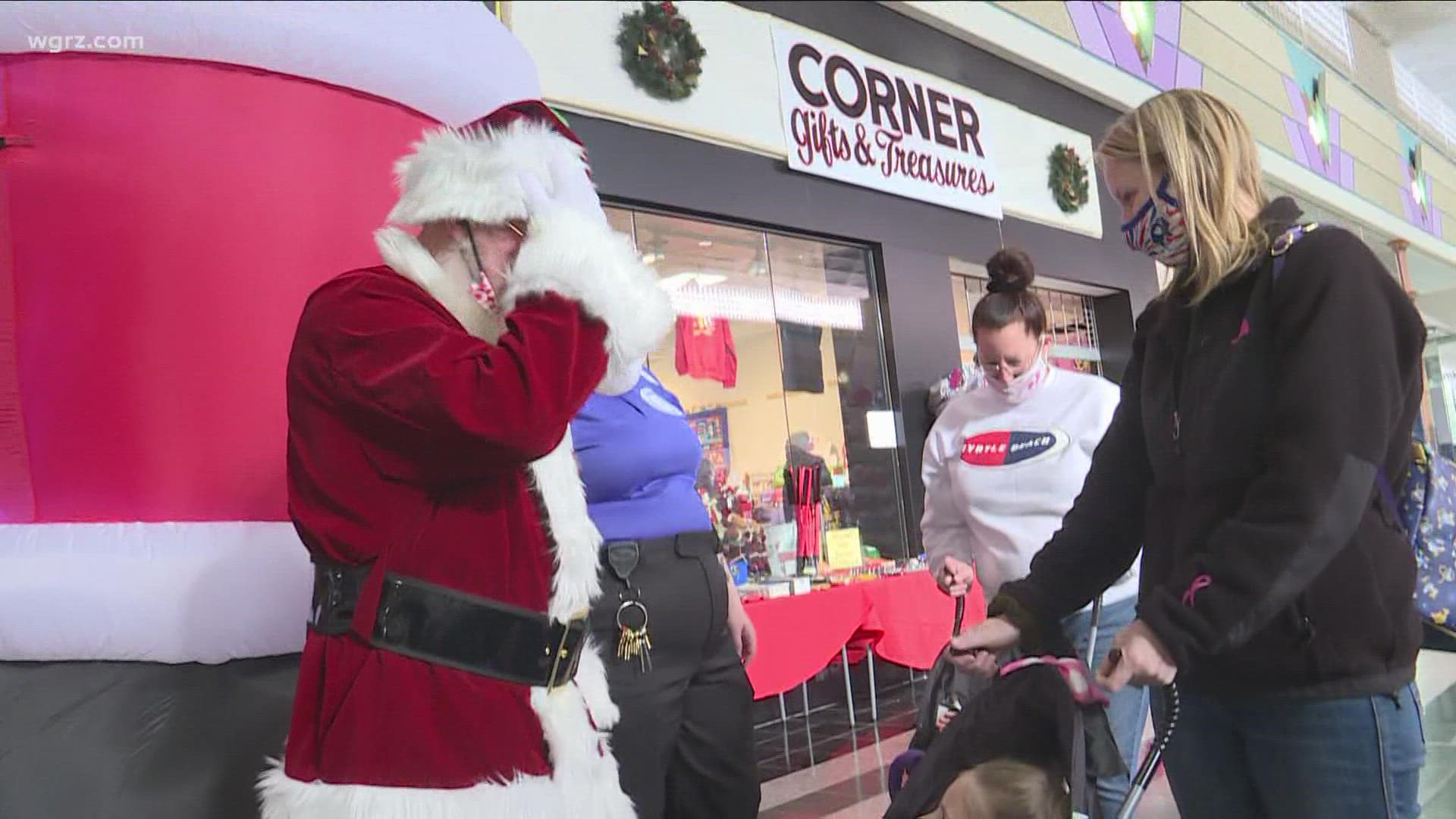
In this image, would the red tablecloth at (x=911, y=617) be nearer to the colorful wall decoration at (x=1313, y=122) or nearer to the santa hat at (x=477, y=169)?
the santa hat at (x=477, y=169)

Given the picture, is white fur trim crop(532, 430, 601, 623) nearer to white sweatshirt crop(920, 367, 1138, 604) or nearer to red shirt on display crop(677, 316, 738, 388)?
white sweatshirt crop(920, 367, 1138, 604)

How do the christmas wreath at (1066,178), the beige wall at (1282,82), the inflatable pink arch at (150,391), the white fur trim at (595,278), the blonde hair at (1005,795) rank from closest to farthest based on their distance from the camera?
1. the white fur trim at (595,278)
2. the blonde hair at (1005,795)
3. the inflatable pink arch at (150,391)
4. the beige wall at (1282,82)
5. the christmas wreath at (1066,178)

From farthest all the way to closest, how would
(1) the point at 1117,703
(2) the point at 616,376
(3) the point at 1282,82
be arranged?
(3) the point at 1282,82
(1) the point at 1117,703
(2) the point at 616,376

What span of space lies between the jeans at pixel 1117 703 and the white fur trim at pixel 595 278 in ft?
3.40

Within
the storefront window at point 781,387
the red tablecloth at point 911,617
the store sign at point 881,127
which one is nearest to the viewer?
the red tablecloth at point 911,617

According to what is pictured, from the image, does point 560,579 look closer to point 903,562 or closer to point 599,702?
point 599,702

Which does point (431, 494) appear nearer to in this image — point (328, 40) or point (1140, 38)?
point (328, 40)

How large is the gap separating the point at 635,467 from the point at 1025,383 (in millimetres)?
1094

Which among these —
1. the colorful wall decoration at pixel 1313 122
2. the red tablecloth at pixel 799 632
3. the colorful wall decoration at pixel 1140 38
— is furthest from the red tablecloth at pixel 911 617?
the colorful wall decoration at pixel 1140 38

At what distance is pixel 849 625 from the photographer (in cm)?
385

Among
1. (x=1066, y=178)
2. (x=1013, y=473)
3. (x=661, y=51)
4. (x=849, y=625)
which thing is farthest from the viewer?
(x=1066, y=178)

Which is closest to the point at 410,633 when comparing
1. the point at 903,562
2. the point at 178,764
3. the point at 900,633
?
the point at 178,764

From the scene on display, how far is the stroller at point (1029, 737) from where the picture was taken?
1.20 meters

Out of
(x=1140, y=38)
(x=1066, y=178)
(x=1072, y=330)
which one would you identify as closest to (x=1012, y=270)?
(x=1066, y=178)
